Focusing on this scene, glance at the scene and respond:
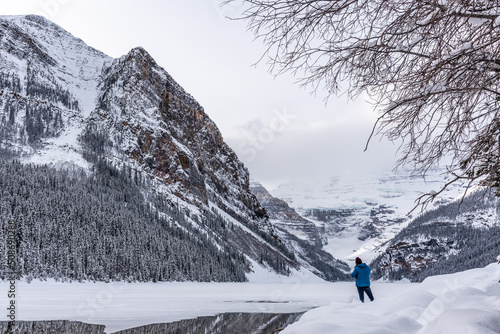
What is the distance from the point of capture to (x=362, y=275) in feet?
40.3

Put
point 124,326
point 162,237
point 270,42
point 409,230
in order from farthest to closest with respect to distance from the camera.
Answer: point 409,230 → point 162,237 → point 124,326 → point 270,42

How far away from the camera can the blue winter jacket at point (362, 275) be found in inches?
480

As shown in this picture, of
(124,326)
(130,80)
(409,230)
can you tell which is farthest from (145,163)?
(124,326)

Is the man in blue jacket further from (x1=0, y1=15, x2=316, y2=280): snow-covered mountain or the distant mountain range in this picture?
(x1=0, y1=15, x2=316, y2=280): snow-covered mountain

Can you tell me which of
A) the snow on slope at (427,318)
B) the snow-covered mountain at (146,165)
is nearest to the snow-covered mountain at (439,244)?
the snow-covered mountain at (146,165)

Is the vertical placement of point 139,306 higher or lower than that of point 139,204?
lower

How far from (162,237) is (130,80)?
11537 centimetres

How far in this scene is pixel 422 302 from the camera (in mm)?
7160

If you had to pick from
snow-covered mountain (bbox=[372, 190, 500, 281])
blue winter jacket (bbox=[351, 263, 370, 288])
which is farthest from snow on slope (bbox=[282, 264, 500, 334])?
snow-covered mountain (bbox=[372, 190, 500, 281])

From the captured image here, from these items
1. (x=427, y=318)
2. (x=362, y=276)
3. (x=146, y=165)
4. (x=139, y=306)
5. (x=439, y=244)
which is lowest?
→ (x=139, y=306)

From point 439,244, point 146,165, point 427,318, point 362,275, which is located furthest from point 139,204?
point 439,244

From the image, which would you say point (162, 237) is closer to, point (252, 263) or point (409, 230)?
point (252, 263)

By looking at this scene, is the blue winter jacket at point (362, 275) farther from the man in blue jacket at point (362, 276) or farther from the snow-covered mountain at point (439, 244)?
the snow-covered mountain at point (439, 244)

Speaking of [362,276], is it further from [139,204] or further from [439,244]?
[439,244]
